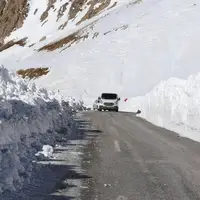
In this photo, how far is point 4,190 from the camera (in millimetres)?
7707

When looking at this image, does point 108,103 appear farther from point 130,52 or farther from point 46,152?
point 130,52

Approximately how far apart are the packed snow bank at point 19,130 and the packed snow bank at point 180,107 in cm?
496

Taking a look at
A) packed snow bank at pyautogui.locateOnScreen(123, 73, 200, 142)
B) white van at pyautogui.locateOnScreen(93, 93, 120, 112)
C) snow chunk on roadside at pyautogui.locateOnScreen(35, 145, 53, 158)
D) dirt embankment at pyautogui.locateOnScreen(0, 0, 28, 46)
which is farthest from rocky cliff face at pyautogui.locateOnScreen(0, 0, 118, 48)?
snow chunk on roadside at pyautogui.locateOnScreen(35, 145, 53, 158)

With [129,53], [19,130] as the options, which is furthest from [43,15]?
[19,130]

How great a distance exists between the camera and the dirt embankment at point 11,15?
6554 inches

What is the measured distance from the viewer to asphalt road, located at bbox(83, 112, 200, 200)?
27.2ft

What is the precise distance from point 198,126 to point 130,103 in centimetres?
2829

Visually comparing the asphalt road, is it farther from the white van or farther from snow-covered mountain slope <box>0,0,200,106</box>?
snow-covered mountain slope <box>0,0,200,106</box>

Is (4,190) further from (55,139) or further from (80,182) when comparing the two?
(55,139)

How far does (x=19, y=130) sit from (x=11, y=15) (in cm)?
16614

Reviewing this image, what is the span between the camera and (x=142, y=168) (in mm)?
10680

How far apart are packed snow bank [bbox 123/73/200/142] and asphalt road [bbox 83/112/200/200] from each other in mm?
2700

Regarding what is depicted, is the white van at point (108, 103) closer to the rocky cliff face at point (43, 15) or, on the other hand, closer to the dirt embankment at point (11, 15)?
the rocky cliff face at point (43, 15)

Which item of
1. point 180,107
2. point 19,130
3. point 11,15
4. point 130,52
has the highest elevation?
point 11,15
